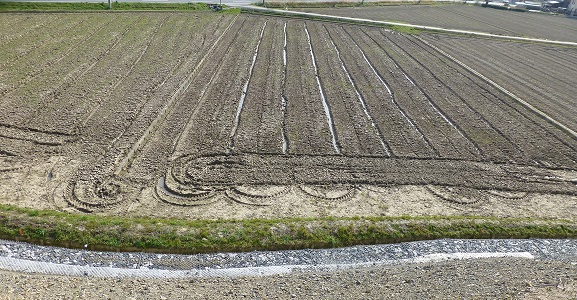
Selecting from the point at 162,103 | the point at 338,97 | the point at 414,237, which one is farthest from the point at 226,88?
the point at 414,237

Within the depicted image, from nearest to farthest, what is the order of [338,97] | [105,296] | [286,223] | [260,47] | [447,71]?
[105,296] < [286,223] < [338,97] < [447,71] < [260,47]

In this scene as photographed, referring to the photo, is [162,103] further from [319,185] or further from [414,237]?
[414,237]

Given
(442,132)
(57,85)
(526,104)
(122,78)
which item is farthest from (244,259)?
(526,104)

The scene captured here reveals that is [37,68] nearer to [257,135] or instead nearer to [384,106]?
[257,135]

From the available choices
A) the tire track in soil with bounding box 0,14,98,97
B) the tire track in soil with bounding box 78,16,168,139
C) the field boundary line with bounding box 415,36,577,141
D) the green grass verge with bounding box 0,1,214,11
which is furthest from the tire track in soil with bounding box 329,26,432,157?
the green grass verge with bounding box 0,1,214,11

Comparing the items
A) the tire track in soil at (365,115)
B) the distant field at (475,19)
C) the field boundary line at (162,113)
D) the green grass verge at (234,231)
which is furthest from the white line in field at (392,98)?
the distant field at (475,19)
